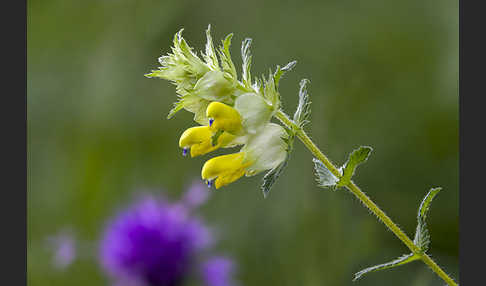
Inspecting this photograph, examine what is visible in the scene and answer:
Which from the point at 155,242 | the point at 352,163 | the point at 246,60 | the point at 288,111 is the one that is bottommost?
the point at 352,163

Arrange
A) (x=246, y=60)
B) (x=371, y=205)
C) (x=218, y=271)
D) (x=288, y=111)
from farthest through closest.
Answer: (x=288, y=111) < (x=218, y=271) < (x=246, y=60) < (x=371, y=205)

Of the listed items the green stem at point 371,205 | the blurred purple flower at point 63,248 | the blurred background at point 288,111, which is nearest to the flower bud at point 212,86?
the green stem at point 371,205

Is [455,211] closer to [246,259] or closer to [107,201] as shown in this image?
[246,259]

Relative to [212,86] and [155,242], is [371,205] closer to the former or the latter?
[212,86]

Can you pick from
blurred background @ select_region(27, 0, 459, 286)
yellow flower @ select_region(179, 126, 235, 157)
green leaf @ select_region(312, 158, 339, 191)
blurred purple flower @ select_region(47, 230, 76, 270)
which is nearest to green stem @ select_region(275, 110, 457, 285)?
green leaf @ select_region(312, 158, 339, 191)

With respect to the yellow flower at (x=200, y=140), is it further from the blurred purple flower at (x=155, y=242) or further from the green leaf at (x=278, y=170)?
the blurred purple flower at (x=155, y=242)

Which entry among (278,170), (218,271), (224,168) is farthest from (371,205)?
(218,271)
